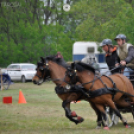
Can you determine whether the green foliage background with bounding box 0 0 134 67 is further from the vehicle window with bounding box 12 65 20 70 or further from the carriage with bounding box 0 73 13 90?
the carriage with bounding box 0 73 13 90

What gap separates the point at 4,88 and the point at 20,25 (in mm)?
11046

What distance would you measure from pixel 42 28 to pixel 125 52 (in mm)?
27677

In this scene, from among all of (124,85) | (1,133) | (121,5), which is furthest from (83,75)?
Result: (121,5)

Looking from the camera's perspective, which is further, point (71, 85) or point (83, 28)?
point (83, 28)

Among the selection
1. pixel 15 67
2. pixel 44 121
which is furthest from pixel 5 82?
pixel 44 121

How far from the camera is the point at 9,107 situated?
631 inches

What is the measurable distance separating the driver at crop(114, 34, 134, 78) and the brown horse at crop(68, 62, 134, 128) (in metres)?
0.42

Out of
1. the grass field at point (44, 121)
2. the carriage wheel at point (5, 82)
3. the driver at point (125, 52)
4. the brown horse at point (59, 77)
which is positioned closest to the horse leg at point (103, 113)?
the grass field at point (44, 121)

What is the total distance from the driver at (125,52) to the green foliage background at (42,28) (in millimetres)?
23910

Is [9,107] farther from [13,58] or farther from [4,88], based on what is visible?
[13,58]

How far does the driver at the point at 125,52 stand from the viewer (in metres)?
10.8

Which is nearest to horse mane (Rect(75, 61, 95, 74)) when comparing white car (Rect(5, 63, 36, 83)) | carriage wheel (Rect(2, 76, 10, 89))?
carriage wheel (Rect(2, 76, 10, 89))

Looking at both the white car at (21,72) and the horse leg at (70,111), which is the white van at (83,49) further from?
the horse leg at (70,111)

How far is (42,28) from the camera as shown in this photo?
126ft
